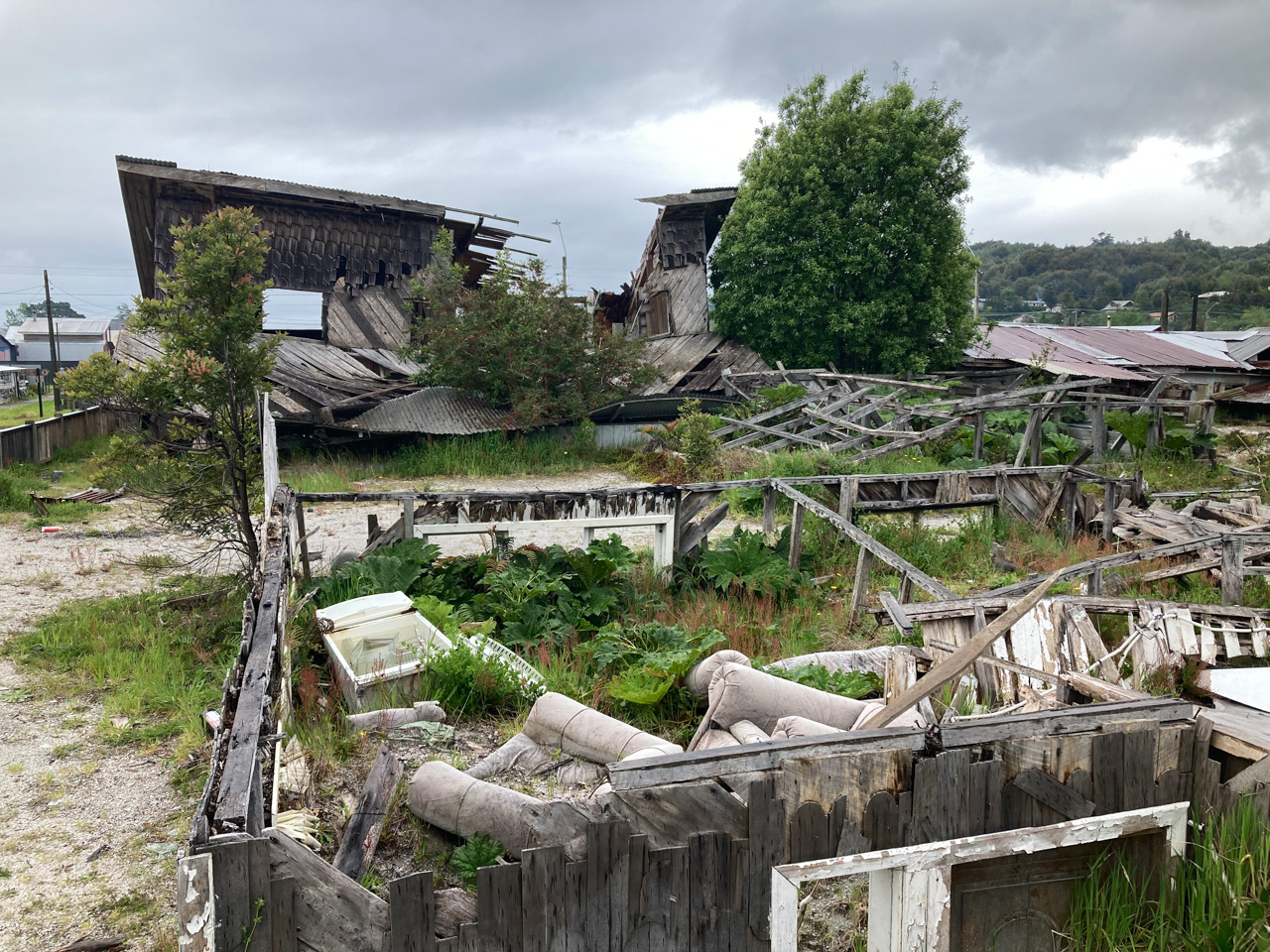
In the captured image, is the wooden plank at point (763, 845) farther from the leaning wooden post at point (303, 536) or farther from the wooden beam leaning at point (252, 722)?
the leaning wooden post at point (303, 536)

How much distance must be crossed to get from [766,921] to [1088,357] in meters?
30.4

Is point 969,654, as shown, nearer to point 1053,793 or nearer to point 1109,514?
point 1053,793

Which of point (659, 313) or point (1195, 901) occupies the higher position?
point (659, 313)

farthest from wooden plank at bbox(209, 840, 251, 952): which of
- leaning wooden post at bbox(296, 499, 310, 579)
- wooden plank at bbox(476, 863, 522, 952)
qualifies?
leaning wooden post at bbox(296, 499, 310, 579)

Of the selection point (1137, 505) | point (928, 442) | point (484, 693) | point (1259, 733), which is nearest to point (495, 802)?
point (484, 693)

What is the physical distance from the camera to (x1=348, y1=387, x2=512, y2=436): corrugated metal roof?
60.3 ft

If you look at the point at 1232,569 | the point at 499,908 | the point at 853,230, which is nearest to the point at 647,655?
the point at 499,908

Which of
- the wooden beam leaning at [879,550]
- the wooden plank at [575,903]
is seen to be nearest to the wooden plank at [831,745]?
the wooden plank at [575,903]

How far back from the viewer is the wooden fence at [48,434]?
56.4ft

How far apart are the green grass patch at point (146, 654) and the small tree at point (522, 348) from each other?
9.97 meters

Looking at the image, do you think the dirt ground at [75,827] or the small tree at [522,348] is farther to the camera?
the small tree at [522,348]

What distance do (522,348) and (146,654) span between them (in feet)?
40.4

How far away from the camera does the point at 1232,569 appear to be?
302 inches

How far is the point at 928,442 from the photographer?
61.1 ft
